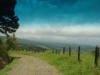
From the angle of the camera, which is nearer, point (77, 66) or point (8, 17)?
point (77, 66)

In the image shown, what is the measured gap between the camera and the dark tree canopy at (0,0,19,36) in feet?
69.8

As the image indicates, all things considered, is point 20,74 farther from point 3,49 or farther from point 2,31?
point 2,31

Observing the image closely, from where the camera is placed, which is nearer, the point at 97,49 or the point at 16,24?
the point at 97,49

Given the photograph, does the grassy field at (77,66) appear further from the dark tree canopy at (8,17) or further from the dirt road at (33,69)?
the dark tree canopy at (8,17)

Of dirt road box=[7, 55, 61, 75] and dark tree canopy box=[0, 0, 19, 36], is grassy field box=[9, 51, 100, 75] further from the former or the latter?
dark tree canopy box=[0, 0, 19, 36]

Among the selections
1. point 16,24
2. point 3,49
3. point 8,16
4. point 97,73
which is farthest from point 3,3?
point 97,73

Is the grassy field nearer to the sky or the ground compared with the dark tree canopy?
nearer to the ground

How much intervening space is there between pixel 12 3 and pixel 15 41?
32.2m

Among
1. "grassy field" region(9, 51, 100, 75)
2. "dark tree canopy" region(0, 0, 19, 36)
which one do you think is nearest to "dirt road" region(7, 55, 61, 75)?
"grassy field" region(9, 51, 100, 75)

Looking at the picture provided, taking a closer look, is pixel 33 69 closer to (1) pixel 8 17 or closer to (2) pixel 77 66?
(2) pixel 77 66

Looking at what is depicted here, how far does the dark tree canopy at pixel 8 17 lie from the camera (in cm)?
2128

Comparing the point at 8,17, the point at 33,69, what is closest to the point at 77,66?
the point at 33,69

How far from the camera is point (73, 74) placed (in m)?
10.7

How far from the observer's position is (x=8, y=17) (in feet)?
74.2
